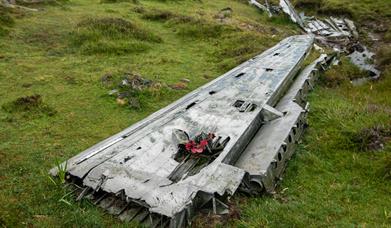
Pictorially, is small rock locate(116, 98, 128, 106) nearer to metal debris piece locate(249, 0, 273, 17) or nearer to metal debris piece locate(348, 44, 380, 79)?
metal debris piece locate(348, 44, 380, 79)

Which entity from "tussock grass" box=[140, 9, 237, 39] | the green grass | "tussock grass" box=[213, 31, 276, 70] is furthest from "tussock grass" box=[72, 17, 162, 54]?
"tussock grass" box=[213, 31, 276, 70]

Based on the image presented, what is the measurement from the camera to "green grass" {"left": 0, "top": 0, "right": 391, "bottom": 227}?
4.90m

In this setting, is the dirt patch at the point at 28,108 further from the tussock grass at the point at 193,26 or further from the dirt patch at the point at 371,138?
the tussock grass at the point at 193,26

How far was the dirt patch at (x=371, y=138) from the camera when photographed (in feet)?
21.8

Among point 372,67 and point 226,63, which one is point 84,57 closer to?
point 226,63

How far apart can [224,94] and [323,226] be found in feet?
12.7

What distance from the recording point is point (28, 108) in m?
7.64

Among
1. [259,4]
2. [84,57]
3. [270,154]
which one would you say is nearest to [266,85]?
[270,154]

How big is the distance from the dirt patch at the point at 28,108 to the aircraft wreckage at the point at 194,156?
2.24 metres

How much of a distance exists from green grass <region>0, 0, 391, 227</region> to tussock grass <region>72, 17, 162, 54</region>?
1.5 inches

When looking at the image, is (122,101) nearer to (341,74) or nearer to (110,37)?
(110,37)

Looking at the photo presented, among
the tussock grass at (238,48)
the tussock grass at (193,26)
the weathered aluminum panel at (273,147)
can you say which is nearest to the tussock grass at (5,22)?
the tussock grass at (193,26)

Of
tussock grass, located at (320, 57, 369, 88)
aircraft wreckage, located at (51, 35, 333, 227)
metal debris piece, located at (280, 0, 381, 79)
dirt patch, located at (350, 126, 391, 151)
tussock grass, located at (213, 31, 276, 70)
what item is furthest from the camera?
metal debris piece, located at (280, 0, 381, 79)

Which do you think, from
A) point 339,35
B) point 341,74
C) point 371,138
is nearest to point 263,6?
point 339,35
